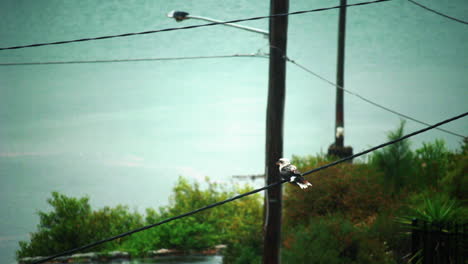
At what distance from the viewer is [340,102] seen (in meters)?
21.9

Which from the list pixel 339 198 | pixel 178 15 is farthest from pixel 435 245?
pixel 178 15

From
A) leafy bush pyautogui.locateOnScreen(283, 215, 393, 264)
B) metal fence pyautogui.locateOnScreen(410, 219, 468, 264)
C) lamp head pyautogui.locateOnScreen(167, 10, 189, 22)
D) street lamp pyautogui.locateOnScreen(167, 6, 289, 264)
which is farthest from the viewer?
lamp head pyautogui.locateOnScreen(167, 10, 189, 22)

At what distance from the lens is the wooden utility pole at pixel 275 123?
9695 mm

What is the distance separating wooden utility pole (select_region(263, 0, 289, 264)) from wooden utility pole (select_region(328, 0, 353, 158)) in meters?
11.3

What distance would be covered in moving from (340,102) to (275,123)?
12.9 metres

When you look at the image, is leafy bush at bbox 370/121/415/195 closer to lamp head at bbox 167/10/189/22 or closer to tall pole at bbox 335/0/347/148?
tall pole at bbox 335/0/347/148

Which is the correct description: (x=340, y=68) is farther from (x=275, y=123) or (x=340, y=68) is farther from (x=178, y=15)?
(x=275, y=123)

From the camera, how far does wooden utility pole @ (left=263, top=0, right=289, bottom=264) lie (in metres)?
9.70

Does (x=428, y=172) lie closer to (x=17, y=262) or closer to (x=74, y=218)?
(x=74, y=218)

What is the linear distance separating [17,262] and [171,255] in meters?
7.89

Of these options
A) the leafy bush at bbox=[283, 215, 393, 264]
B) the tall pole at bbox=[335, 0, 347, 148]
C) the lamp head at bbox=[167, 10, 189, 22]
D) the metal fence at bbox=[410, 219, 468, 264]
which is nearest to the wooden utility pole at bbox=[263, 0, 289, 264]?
the leafy bush at bbox=[283, 215, 393, 264]

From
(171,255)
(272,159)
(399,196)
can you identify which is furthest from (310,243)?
(171,255)

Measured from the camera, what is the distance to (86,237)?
23312mm

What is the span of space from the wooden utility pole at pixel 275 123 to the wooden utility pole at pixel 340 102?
11.3 m
